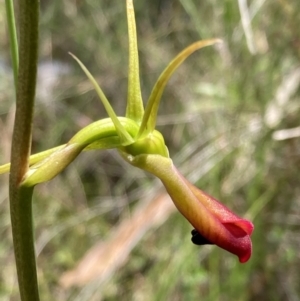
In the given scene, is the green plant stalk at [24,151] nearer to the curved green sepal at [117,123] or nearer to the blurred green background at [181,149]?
the curved green sepal at [117,123]

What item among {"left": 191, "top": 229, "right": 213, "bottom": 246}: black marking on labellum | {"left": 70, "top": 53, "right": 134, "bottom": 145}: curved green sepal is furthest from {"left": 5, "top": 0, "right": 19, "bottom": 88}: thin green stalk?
{"left": 191, "top": 229, "right": 213, "bottom": 246}: black marking on labellum

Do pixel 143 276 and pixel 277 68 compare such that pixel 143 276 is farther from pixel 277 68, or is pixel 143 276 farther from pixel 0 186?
pixel 277 68

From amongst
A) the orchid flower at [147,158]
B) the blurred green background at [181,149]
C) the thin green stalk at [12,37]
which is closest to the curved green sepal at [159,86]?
the orchid flower at [147,158]

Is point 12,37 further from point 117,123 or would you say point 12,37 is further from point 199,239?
point 199,239

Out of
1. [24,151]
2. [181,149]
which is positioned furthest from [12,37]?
[181,149]

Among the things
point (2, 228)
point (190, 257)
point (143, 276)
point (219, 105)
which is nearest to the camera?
point (190, 257)

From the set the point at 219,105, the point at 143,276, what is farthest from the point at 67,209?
the point at 219,105

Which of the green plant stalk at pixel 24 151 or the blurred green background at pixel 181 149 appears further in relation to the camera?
the blurred green background at pixel 181 149
